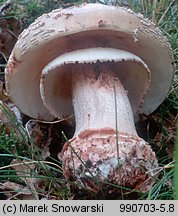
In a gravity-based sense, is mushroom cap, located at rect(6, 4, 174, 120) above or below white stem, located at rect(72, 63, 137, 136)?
above

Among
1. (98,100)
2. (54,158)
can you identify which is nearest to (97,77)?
(98,100)

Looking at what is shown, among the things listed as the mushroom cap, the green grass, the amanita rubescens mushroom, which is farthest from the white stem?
the green grass

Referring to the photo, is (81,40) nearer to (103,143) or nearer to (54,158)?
(103,143)

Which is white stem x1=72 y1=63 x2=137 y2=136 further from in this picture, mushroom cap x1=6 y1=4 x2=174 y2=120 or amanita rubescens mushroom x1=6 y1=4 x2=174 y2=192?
mushroom cap x1=6 y1=4 x2=174 y2=120

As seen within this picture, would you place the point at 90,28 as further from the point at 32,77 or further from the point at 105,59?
the point at 32,77

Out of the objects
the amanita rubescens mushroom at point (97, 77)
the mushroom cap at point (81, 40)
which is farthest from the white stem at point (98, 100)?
the mushroom cap at point (81, 40)
